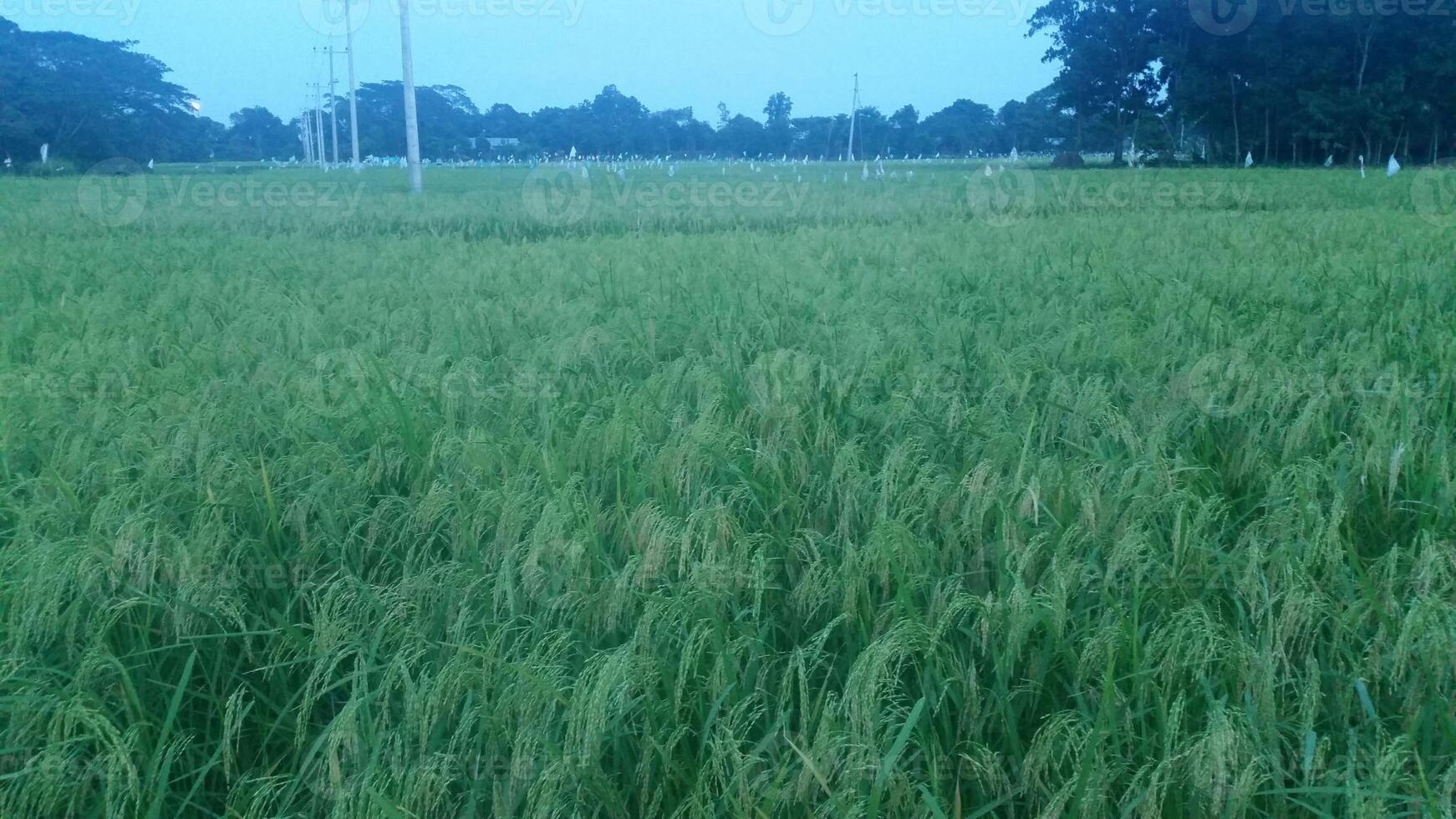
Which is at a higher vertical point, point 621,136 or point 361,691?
point 621,136

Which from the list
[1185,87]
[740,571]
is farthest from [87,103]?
[740,571]

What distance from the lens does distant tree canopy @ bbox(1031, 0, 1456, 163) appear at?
27.2 m

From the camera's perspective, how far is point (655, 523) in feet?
5.97

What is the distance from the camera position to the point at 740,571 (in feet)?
5.49

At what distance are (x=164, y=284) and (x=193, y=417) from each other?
345 cm

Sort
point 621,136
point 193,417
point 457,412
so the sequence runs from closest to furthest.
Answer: point 193,417, point 457,412, point 621,136

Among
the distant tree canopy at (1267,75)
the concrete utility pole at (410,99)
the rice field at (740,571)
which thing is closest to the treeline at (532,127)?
the distant tree canopy at (1267,75)

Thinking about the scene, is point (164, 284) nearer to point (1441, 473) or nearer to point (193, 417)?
point (193, 417)

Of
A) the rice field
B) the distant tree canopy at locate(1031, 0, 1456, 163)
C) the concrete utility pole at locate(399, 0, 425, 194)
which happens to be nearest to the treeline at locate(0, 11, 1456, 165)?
the distant tree canopy at locate(1031, 0, 1456, 163)

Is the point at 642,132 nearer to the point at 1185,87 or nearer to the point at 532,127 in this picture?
the point at 532,127

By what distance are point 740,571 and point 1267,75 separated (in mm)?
33490

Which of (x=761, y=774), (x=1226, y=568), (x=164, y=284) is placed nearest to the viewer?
(x=761, y=774)

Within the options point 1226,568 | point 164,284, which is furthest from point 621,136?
point 1226,568

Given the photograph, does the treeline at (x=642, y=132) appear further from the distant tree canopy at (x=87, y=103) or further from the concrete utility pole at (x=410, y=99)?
→ the concrete utility pole at (x=410, y=99)
